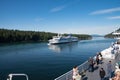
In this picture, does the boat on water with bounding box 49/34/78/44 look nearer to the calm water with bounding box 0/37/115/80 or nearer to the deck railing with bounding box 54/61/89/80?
the calm water with bounding box 0/37/115/80

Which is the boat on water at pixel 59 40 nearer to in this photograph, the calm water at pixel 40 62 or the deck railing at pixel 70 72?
the calm water at pixel 40 62

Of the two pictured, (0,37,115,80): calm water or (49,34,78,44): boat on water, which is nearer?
(0,37,115,80): calm water

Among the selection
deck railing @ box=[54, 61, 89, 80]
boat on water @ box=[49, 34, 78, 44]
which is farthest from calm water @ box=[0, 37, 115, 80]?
boat on water @ box=[49, 34, 78, 44]

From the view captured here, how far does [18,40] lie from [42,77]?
478 feet

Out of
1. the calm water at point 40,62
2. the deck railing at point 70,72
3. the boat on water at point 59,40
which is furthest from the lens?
the boat on water at point 59,40

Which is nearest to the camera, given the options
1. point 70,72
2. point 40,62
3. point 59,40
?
point 70,72

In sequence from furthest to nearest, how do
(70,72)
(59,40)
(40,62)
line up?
1. (59,40)
2. (40,62)
3. (70,72)

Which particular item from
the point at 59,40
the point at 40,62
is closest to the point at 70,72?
the point at 40,62

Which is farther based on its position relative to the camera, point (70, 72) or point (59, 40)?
point (59, 40)

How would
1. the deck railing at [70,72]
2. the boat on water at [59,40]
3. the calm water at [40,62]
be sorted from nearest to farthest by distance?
the deck railing at [70,72]
the calm water at [40,62]
the boat on water at [59,40]

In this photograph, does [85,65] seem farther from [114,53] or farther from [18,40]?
[18,40]

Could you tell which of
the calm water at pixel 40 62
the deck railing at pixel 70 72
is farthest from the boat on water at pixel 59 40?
the deck railing at pixel 70 72

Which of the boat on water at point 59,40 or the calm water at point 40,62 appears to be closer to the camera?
the calm water at point 40,62

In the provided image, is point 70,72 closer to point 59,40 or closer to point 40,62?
point 40,62
